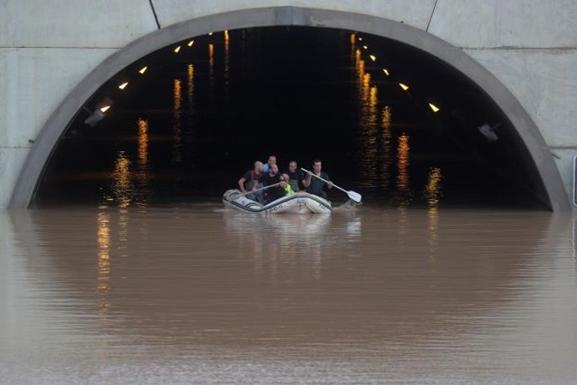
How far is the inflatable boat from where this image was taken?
25.1m

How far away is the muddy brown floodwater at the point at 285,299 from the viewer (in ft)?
41.0

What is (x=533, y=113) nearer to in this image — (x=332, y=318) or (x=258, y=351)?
(x=332, y=318)

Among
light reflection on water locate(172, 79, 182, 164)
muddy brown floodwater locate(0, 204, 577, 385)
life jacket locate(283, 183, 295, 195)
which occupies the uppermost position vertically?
light reflection on water locate(172, 79, 182, 164)

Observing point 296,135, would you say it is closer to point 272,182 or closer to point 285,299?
point 272,182

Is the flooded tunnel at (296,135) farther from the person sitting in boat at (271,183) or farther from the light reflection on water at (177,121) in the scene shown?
the person sitting in boat at (271,183)

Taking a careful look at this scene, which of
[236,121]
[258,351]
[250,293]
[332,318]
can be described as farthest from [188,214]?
[236,121]

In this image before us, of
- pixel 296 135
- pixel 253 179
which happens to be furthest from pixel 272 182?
pixel 296 135

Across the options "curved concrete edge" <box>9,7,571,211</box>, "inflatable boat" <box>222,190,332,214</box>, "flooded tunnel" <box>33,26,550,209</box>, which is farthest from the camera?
"flooded tunnel" <box>33,26,550,209</box>

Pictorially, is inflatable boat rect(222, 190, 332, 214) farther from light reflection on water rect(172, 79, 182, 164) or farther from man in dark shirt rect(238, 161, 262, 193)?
light reflection on water rect(172, 79, 182, 164)

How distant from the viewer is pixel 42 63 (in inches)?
951

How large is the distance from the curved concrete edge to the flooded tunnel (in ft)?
1.42

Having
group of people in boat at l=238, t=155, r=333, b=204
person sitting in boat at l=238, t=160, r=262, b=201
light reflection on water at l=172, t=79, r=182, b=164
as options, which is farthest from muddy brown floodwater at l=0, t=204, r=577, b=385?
light reflection on water at l=172, t=79, r=182, b=164

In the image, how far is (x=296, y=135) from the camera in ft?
133

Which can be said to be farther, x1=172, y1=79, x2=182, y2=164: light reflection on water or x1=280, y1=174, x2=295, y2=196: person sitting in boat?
x1=172, y1=79, x2=182, y2=164: light reflection on water
